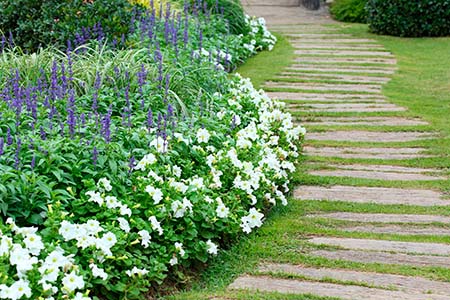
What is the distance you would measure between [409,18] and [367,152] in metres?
5.85

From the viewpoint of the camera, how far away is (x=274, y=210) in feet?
17.5

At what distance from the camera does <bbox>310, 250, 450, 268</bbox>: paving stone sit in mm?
4406

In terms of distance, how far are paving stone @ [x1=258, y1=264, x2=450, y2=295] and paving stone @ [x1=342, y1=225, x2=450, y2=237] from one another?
71cm

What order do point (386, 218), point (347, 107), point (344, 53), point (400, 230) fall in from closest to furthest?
point (400, 230) < point (386, 218) < point (347, 107) < point (344, 53)

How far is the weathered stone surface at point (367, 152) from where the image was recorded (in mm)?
6414

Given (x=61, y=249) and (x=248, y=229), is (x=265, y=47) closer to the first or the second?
(x=248, y=229)

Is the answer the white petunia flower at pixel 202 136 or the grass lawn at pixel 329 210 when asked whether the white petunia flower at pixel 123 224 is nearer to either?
the grass lawn at pixel 329 210

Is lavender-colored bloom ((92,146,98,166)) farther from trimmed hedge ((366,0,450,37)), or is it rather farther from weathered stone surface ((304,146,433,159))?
trimmed hedge ((366,0,450,37))

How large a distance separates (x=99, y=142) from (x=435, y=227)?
1.98 meters

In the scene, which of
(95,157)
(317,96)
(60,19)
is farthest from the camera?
(60,19)

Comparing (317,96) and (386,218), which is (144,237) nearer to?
(386,218)

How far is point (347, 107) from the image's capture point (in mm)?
7789

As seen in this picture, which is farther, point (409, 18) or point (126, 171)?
point (409, 18)

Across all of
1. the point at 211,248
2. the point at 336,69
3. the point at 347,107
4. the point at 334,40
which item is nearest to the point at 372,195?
the point at 211,248
